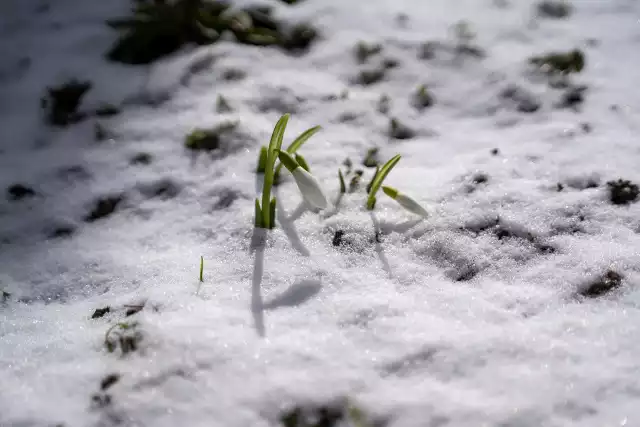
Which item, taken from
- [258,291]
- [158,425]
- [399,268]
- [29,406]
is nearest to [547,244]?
[399,268]

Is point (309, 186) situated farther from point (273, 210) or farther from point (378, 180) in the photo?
point (378, 180)

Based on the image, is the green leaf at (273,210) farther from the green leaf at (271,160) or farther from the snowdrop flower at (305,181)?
the snowdrop flower at (305,181)

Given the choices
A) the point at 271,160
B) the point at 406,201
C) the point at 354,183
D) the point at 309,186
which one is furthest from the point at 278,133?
the point at 406,201

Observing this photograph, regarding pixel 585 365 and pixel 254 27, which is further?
pixel 254 27

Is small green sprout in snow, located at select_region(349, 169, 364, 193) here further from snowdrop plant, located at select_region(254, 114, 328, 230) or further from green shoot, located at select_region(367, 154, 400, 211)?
snowdrop plant, located at select_region(254, 114, 328, 230)

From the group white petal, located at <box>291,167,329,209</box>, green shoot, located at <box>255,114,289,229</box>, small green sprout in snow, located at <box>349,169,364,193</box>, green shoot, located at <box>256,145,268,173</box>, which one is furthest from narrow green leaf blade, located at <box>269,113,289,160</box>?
small green sprout in snow, located at <box>349,169,364,193</box>

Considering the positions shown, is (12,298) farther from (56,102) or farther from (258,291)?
(56,102)
